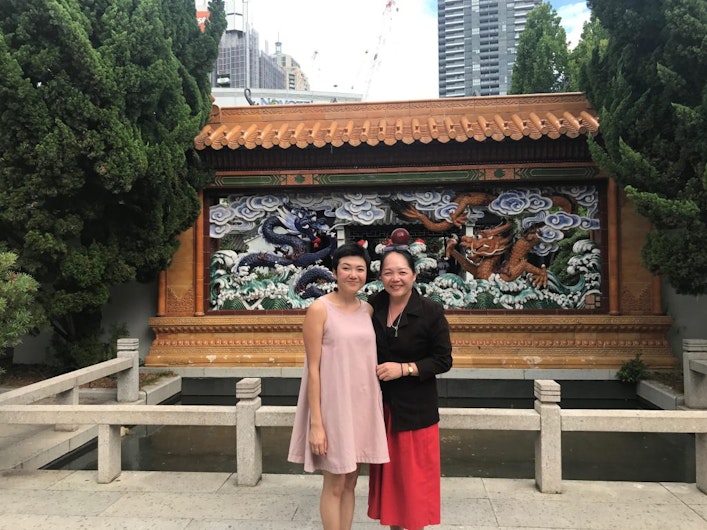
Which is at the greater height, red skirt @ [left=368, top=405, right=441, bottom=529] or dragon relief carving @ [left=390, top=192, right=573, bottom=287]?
dragon relief carving @ [left=390, top=192, right=573, bottom=287]

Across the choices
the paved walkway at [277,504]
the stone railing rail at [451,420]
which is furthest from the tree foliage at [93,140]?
the paved walkway at [277,504]

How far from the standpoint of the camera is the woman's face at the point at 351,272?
2.40m

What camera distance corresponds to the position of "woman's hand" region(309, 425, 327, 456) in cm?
230

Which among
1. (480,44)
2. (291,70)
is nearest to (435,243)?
(480,44)

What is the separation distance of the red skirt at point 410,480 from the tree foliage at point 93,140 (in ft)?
14.2

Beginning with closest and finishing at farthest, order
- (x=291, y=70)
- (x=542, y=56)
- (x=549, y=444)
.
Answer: (x=549, y=444)
(x=542, y=56)
(x=291, y=70)

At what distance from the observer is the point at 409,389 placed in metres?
2.44

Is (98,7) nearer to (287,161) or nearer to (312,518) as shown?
(287,161)

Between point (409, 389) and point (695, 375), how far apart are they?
14.6 feet

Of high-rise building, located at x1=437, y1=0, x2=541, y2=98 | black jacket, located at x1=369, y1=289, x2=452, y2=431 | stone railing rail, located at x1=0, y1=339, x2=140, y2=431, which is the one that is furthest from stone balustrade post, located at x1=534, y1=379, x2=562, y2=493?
high-rise building, located at x1=437, y1=0, x2=541, y2=98

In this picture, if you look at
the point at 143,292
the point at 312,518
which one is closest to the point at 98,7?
the point at 143,292

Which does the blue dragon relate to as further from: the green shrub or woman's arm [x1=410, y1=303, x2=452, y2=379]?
woman's arm [x1=410, y1=303, x2=452, y2=379]

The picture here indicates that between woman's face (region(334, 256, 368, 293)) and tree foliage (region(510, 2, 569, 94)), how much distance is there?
46.2 feet

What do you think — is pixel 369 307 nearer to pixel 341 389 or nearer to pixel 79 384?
pixel 341 389
